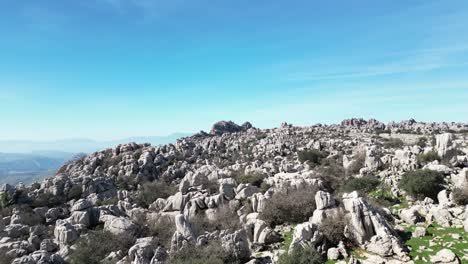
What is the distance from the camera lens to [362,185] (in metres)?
35.2

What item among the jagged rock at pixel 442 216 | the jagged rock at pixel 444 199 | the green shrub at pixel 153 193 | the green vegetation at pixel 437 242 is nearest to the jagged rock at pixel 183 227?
the green vegetation at pixel 437 242

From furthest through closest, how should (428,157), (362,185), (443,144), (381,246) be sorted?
1. (443,144)
2. (428,157)
3. (362,185)
4. (381,246)

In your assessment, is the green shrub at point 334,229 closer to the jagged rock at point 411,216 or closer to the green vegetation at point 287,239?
the green vegetation at point 287,239

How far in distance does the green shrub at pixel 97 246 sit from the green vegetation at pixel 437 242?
20.0 meters

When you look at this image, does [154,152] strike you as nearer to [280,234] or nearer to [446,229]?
[280,234]

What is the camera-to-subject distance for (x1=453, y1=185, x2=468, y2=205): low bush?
2625 centimetres

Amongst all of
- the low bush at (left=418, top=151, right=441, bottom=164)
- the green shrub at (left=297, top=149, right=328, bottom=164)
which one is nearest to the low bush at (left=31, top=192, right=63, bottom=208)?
the green shrub at (left=297, top=149, right=328, bottom=164)

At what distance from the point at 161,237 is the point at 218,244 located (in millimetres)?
8745

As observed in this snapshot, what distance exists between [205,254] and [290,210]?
1109 centimetres

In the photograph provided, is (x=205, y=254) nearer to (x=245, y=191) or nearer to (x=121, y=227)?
(x=121, y=227)

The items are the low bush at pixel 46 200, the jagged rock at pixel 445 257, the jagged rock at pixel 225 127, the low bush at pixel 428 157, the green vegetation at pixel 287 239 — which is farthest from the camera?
the jagged rock at pixel 225 127

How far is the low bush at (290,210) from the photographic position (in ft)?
93.5

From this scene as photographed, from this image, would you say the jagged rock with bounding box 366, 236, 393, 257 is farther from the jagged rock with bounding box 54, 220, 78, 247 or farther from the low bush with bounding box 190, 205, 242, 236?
the jagged rock with bounding box 54, 220, 78, 247

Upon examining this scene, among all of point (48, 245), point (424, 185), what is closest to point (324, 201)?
point (424, 185)
